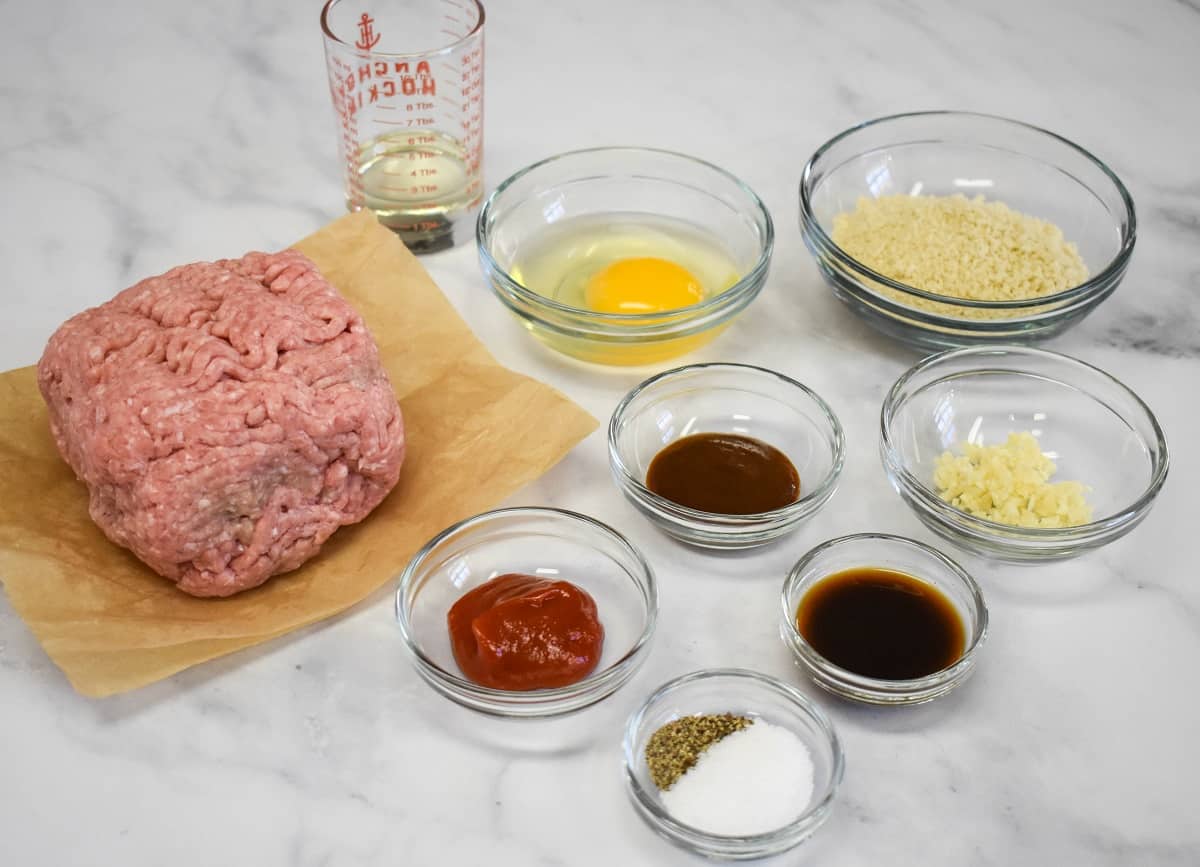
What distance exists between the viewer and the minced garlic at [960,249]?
135 inches

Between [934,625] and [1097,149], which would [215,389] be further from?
[1097,149]

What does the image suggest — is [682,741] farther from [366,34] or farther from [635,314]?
[366,34]

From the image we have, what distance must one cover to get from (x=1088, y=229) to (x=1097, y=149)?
70cm

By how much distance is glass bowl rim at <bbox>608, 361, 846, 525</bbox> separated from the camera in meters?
2.82

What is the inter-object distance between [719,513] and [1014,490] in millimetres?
666

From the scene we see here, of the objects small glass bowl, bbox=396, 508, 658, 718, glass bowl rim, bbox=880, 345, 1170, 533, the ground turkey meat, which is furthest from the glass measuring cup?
glass bowl rim, bbox=880, 345, 1170, 533

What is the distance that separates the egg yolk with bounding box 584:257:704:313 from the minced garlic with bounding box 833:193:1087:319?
1.54 feet

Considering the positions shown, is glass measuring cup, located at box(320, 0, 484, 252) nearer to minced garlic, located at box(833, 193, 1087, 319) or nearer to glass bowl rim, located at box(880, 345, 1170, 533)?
minced garlic, located at box(833, 193, 1087, 319)

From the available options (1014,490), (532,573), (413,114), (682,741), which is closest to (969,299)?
(1014,490)

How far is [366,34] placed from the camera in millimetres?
3717

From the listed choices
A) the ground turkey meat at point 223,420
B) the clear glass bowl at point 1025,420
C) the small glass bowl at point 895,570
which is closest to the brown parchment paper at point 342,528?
the ground turkey meat at point 223,420

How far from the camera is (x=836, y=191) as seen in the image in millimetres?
3838

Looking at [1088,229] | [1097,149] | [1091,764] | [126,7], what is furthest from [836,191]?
[126,7]

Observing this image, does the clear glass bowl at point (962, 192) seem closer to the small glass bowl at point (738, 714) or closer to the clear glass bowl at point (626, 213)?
the clear glass bowl at point (626, 213)
